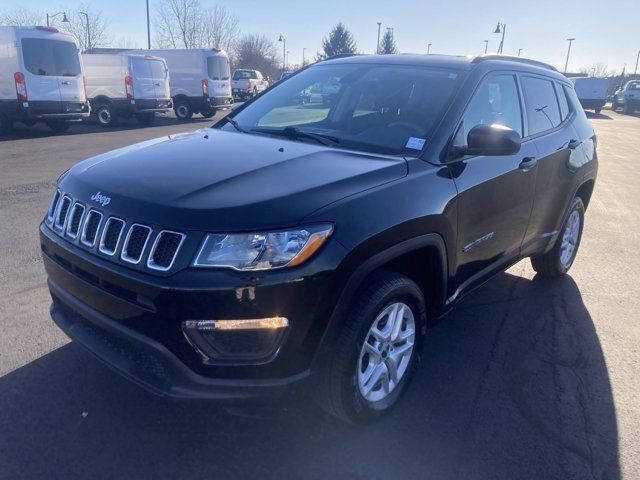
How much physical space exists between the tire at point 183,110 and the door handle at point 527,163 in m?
19.4

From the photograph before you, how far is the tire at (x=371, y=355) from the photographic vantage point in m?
2.51

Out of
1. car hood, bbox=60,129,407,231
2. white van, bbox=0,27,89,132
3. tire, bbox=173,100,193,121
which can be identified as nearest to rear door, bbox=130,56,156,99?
tire, bbox=173,100,193,121

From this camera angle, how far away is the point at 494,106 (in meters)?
3.70

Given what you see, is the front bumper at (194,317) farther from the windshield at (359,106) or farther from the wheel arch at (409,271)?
the windshield at (359,106)

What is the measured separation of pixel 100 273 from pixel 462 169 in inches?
78.6

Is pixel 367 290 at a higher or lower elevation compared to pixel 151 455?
higher

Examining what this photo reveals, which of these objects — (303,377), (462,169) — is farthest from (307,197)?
(462,169)

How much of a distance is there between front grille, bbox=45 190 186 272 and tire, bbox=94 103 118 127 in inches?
678

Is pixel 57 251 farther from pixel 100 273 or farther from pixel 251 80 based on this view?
pixel 251 80

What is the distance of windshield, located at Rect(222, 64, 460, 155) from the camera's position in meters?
3.28

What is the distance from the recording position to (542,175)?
13.5ft

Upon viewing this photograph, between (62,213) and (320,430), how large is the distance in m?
1.73

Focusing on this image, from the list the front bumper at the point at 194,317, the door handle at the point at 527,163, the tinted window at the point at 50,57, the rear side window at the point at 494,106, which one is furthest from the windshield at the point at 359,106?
the tinted window at the point at 50,57

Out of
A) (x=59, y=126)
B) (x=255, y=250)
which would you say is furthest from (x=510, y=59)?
(x=59, y=126)
